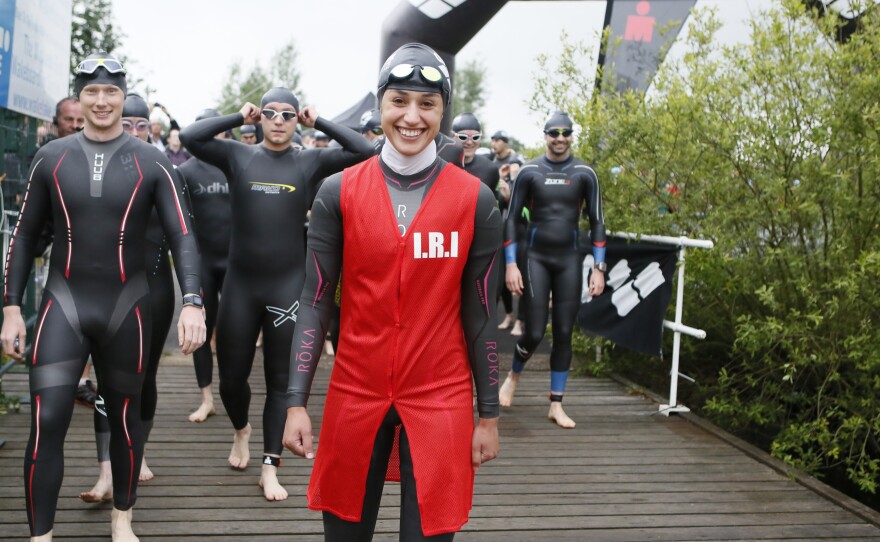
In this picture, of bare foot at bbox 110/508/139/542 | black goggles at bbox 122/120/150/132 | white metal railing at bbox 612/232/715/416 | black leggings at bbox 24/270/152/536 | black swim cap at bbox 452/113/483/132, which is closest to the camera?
black leggings at bbox 24/270/152/536

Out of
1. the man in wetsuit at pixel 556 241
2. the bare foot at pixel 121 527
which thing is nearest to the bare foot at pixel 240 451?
the bare foot at pixel 121 527

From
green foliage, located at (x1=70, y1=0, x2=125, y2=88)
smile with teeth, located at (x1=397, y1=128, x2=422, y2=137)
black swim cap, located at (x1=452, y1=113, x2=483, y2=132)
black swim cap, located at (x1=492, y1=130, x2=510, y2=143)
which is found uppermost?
green foliage, located at (x1=70, y1=0, x2=125, y2=88)

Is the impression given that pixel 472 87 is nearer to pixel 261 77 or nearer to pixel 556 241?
pixel 261 77

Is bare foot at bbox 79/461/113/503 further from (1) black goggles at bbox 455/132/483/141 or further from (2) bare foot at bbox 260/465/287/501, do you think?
(1) black goggles at bbox 455/132/483/141

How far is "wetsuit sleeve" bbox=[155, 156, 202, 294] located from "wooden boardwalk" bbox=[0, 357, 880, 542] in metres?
1.40

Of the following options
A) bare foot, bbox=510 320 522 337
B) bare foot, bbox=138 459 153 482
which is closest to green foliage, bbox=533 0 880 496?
bare foot, bbox=510 320 522 337

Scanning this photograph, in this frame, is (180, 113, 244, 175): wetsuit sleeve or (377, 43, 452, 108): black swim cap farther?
(180, 113, 244, 175): wetsuit sleeve

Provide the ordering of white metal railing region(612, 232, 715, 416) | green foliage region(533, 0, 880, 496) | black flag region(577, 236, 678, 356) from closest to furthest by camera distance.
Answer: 1. green foliage region(533, 0, 880, 496)
2. white metal railing region(612, 232, 715, 416)
3. black flag region(577, 236, 678, 356)

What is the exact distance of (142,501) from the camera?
4695 mm

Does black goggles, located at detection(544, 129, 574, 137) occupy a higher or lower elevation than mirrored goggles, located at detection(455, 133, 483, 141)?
lower

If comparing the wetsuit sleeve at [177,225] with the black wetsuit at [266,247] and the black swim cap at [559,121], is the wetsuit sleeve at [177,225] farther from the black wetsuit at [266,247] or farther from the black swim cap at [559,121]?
the black swim cap at [559,121]

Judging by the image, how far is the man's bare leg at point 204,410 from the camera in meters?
6.39

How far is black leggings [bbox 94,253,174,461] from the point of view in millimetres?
4414

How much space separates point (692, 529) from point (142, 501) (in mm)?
2906
